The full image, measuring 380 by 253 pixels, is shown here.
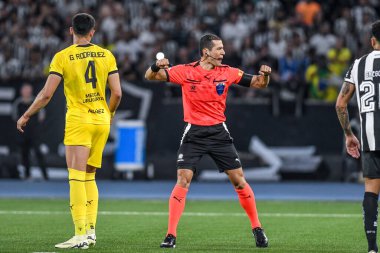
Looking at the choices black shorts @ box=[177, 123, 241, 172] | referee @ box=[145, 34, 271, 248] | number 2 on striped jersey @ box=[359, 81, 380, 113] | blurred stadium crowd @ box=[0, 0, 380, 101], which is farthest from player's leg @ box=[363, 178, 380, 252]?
blurred stadium crowd @ box=[0, 0, 380, 101]

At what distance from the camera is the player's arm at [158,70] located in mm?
10273

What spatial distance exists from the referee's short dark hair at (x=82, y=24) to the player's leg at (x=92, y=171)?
105 cm

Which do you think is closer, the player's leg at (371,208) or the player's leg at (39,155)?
the player's leg at (371,208)

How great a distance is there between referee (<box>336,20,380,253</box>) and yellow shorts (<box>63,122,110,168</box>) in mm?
2755

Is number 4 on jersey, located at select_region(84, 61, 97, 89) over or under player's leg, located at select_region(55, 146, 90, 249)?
over

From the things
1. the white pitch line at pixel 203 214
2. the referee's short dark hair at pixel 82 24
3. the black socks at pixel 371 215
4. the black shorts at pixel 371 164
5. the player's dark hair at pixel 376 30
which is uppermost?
the referee's short dark hair at pixel 82 24

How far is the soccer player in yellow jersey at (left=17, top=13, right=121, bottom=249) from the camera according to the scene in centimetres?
1020

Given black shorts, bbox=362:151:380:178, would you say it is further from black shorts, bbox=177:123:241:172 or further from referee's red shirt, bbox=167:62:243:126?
referee's red shirt, bbox=167:62:243:126

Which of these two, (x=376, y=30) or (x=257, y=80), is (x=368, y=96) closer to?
(x=376, y=30)

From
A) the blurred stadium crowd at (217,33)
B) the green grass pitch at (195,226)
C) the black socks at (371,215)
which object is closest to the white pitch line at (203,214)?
the green grass pitch at (195,226)

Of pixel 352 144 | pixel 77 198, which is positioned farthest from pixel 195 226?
pixel 352 144

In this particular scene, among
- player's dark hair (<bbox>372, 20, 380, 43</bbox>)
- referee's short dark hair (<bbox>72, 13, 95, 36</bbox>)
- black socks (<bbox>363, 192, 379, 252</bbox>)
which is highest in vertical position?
referee's short dark hair (<bbox>72, 13, 95, 36</bbox>)

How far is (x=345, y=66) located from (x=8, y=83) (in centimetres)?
804

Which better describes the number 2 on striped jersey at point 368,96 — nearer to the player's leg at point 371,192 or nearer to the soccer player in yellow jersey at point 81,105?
the player's leg at point 371,192
